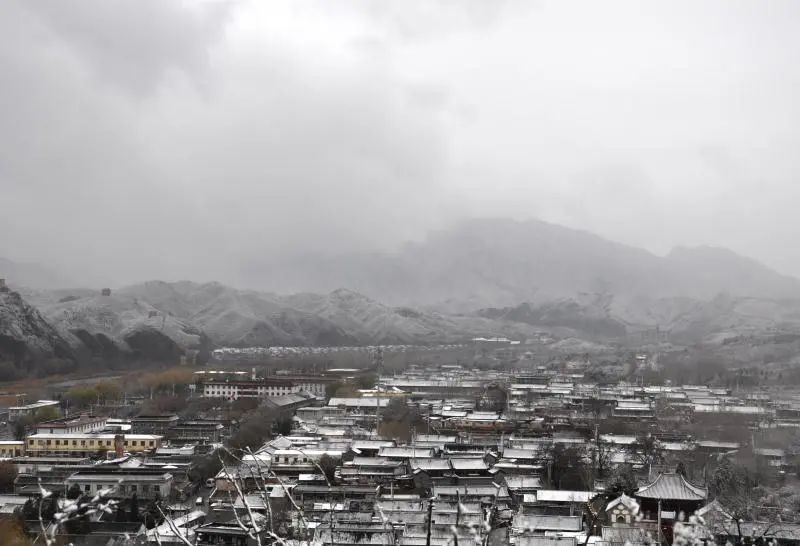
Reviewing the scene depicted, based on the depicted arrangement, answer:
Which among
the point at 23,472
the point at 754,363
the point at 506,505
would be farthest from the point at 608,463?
the point at 754,363

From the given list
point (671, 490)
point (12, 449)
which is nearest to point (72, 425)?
point (12, 449)

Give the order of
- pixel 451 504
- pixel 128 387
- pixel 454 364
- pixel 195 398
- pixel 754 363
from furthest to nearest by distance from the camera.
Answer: pixel 454 364 → pixel 754 363 → pixel 128 387 → pixel 195 398 → pixel 451 504

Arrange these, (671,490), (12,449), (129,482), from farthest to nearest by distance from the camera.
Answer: (12,449)
(129,482)
(671,490)

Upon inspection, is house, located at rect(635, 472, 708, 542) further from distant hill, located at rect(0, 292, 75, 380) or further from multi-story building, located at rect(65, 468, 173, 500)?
distant hill, located at rect(0, 292, 75, 380)

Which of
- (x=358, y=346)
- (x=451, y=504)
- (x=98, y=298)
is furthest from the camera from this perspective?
(x=358, y=346)

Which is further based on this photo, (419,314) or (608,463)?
(419,314)

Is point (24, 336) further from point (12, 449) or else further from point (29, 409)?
point (12, 449)

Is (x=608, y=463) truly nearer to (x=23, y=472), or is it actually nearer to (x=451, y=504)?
(x=451, y=504)
